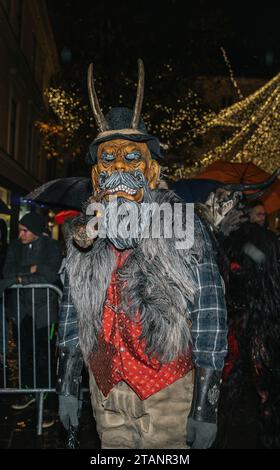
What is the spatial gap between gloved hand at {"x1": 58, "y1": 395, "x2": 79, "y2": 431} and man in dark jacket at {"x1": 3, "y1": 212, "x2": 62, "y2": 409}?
2840 millimetres

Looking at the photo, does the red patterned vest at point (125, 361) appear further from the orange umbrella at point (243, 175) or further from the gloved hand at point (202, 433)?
the orange umbrella at point (243, 175)

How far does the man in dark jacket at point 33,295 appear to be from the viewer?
5.73m

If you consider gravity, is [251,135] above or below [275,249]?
above

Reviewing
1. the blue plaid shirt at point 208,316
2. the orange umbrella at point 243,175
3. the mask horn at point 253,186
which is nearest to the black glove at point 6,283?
the mask horn at point 253,186

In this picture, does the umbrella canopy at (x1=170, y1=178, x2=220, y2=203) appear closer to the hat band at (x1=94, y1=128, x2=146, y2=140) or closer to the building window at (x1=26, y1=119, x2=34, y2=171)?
the hat band at (x1=94, y1=128, x2=146, y2=140)

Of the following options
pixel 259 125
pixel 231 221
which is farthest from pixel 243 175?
pixel 259 125

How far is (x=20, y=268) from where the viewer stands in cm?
606

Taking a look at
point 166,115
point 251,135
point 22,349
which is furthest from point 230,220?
point 166,115

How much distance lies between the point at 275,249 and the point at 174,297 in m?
1.98

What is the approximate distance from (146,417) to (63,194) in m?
4.96

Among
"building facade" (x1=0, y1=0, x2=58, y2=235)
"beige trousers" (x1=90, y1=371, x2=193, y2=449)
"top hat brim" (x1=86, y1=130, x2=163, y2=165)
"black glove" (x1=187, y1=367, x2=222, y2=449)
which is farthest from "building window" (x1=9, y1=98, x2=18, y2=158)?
"black glove" (x1=187, y1=367, x2=222, y2=449)

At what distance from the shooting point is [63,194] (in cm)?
723

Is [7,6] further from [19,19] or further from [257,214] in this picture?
[257,214]

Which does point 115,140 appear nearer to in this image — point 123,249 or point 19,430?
point 123,249
